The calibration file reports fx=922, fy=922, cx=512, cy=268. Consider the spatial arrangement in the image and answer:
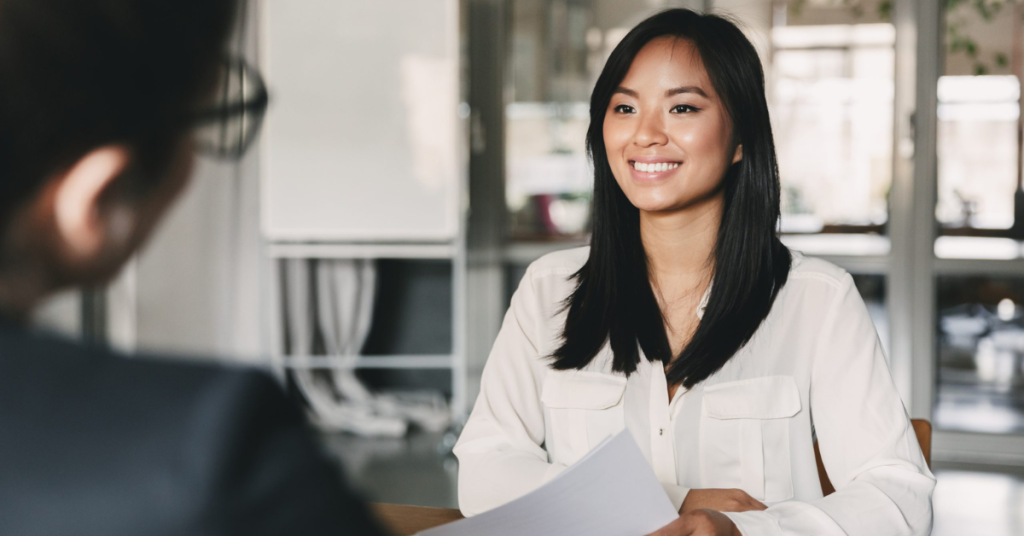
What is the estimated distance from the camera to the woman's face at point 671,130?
134cm

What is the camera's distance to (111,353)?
1.23 feet

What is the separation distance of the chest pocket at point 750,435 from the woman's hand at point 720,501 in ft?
0.42

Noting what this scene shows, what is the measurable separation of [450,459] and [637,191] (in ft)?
8.39

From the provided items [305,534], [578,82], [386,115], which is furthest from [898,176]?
[305,534]

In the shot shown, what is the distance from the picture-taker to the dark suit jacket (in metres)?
0.33

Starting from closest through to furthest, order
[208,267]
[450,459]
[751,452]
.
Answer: [751,452], [450,459], [208,267]

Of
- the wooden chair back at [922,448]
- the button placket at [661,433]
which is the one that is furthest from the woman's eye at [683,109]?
the wooden chair back at [922,448]

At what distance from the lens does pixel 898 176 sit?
12.8 feet

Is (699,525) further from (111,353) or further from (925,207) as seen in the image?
(925,207)

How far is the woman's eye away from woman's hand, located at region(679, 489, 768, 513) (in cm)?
54

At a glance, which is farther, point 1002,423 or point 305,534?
point 1002,423

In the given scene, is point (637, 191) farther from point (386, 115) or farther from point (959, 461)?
point (959, 461)

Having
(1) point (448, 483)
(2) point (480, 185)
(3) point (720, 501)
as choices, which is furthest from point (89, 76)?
(2) point (480, 185)

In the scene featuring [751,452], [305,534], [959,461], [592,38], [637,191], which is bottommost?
[959,461]
